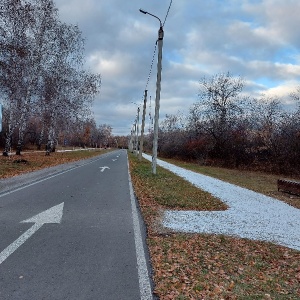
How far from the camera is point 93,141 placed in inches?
5920

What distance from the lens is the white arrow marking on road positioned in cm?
524

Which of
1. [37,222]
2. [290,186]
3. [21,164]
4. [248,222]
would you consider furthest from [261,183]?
[37,222]

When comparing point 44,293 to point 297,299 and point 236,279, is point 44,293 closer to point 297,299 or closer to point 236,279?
point 236,279

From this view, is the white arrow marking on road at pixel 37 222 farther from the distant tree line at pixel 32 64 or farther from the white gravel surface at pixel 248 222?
the distant tree line at pixel 32 64

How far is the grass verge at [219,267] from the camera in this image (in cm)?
411

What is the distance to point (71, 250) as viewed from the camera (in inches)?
213

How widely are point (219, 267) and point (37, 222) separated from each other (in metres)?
4.09

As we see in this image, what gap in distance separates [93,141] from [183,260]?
14749 cm

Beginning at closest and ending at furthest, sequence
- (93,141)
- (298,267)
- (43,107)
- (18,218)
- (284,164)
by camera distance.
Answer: (298,267) < (18,218) < (43,107) < (284,164) < (93,141)

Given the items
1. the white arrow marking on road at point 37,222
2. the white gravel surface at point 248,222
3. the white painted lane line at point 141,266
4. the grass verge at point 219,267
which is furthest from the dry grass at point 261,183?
the white arrow marking on road at point 37,222

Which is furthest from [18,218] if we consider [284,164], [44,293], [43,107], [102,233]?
[284,164]

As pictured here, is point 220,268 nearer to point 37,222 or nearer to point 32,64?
point 37,222

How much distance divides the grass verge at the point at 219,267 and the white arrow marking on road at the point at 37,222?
2145 mm

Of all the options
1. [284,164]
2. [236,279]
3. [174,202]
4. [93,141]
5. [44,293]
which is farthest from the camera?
[93,141]
